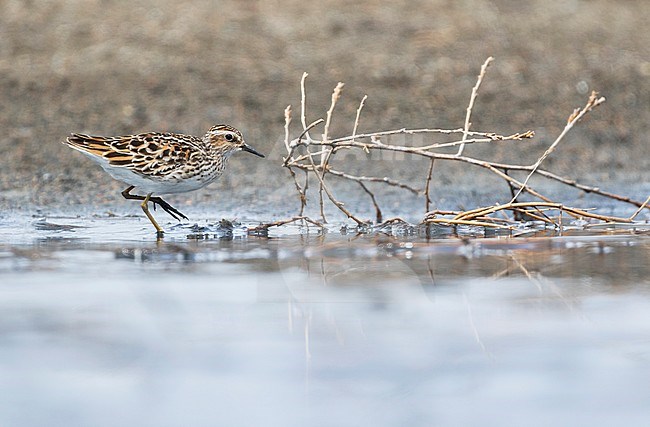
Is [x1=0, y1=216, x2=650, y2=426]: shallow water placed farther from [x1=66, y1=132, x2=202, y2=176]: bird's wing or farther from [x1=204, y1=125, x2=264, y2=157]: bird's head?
[x1=204, y1=125, x2=264, y2=157]: bird's head

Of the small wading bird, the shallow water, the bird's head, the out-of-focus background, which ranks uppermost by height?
the out-of-focus background

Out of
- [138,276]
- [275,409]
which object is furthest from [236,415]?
[138,276]

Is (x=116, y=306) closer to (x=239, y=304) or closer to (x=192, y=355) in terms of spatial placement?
(x=239, y=304)

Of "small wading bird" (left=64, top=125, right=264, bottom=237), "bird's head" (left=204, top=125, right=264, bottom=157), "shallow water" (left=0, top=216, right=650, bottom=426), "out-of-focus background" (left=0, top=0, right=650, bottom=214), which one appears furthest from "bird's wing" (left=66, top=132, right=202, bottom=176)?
"out-of-focus background" (left=0, top=0, right=650, bottom=214)

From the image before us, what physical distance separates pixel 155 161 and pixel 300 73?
19.1 ft

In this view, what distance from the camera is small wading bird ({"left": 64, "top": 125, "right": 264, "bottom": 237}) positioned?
929 cm

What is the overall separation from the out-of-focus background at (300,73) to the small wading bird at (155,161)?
1418 mm

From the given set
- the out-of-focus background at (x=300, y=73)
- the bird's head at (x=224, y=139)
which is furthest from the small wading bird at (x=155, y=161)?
the out-of-focus background at (x=300, y=73)

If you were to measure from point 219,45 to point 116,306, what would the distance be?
9.78 m

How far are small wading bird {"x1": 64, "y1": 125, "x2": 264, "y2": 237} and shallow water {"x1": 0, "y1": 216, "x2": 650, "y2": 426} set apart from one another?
95 cm

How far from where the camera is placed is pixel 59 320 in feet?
19.0

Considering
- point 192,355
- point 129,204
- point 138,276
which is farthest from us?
point 129,204

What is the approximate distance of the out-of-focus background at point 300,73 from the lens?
1276cm

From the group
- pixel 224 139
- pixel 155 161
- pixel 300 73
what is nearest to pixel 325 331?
pixel 155 161
